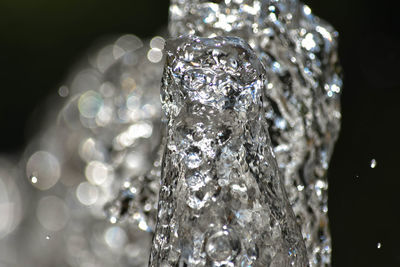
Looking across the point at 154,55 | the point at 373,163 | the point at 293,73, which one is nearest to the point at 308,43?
the point at 293,73

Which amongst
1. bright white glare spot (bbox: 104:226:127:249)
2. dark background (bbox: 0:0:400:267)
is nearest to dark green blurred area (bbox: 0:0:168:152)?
dark background (bbox: 0:0:400:267)

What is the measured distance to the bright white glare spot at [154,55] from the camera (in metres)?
1.43

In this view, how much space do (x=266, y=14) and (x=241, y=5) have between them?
3 centimetres

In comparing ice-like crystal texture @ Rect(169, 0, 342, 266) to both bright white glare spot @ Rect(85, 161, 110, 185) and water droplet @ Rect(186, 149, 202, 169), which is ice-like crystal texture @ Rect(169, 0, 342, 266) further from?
bright white glare spot @ Rect(85, 161, 110, 185)

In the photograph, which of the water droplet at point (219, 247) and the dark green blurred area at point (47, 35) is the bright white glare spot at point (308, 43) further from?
the dark green blurred area at point (47, 35)

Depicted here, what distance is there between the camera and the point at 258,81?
1.87 feet

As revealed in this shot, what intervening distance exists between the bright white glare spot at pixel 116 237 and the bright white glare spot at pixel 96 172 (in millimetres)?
214

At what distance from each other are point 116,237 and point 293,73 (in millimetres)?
538

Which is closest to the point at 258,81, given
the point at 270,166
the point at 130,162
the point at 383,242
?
the point at 270,166

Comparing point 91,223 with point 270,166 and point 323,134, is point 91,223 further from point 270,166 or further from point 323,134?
point 270,166

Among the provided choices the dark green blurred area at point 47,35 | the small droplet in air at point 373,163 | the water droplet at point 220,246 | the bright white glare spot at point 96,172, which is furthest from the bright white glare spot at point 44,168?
the water droplet at point 220,246

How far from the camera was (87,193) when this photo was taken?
160 centimetres

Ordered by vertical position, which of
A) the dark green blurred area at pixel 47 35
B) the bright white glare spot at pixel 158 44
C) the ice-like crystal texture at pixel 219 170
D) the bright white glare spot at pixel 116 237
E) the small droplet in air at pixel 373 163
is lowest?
the dark green blurred area at pixel 47 35

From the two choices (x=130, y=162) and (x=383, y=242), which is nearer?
(x=383, y=242)
